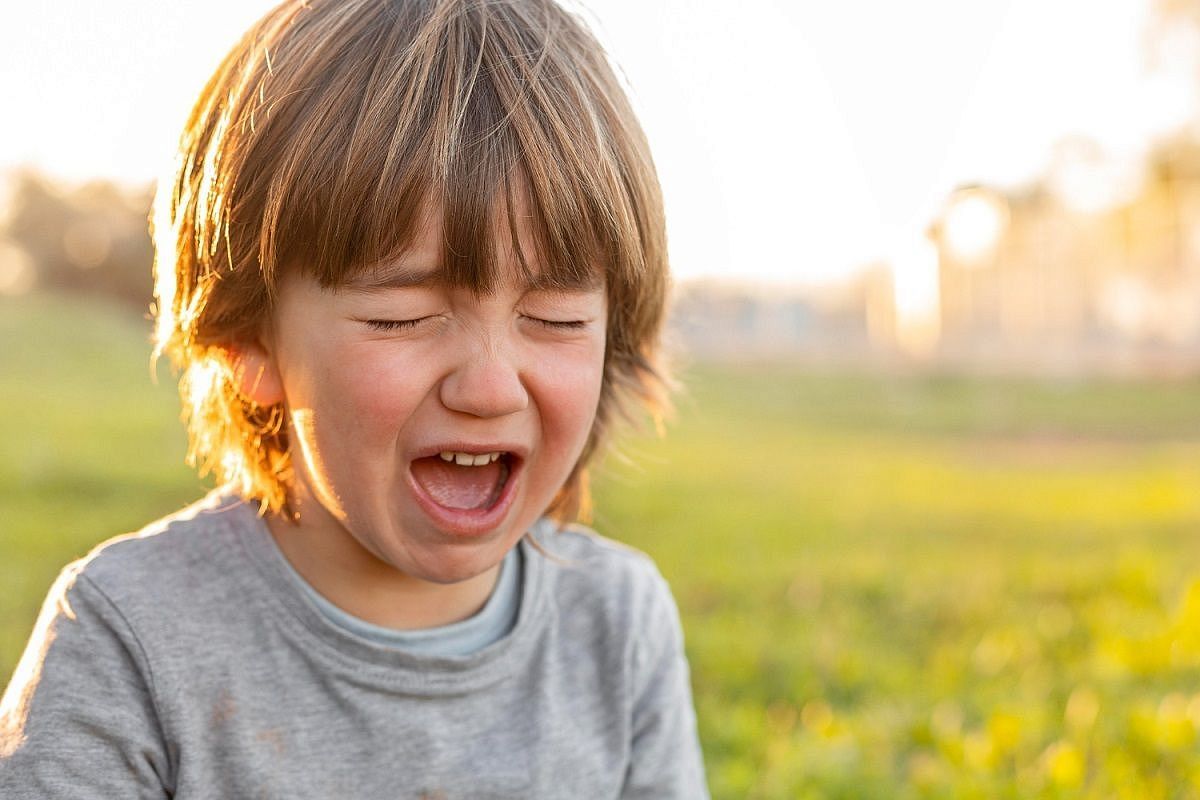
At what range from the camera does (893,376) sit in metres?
18.5

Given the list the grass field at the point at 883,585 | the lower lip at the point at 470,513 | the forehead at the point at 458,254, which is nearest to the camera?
the forehead at the point at 458,254

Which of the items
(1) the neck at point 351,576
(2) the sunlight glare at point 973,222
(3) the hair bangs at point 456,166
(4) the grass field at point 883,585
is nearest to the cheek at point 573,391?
(3) the hair bangs at point 456,166

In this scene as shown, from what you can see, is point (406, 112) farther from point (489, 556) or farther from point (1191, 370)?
point (1191, 370)

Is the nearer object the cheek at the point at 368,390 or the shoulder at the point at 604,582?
the cheek at the point at 368,390

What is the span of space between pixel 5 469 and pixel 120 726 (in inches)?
211

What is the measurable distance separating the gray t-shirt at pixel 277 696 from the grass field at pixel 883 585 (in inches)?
16.1

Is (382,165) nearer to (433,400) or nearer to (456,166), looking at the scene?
(456,166)

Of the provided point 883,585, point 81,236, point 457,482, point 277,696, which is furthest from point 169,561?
point 81,236

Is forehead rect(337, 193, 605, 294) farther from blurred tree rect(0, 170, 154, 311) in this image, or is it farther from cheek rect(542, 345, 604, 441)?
blurred tree rect(0, 170, 154, 311)

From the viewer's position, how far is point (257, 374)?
66.8 inches

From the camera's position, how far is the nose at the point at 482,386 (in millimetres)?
1487

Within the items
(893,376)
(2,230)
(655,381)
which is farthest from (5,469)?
(2,230)

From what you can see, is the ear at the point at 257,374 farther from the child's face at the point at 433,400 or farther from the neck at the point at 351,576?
the neck at the point at 351,576

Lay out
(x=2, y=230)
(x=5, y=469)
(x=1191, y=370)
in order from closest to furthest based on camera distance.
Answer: (x=5, y=469)
(x=1191, y=370)
(x=2, y=230)
